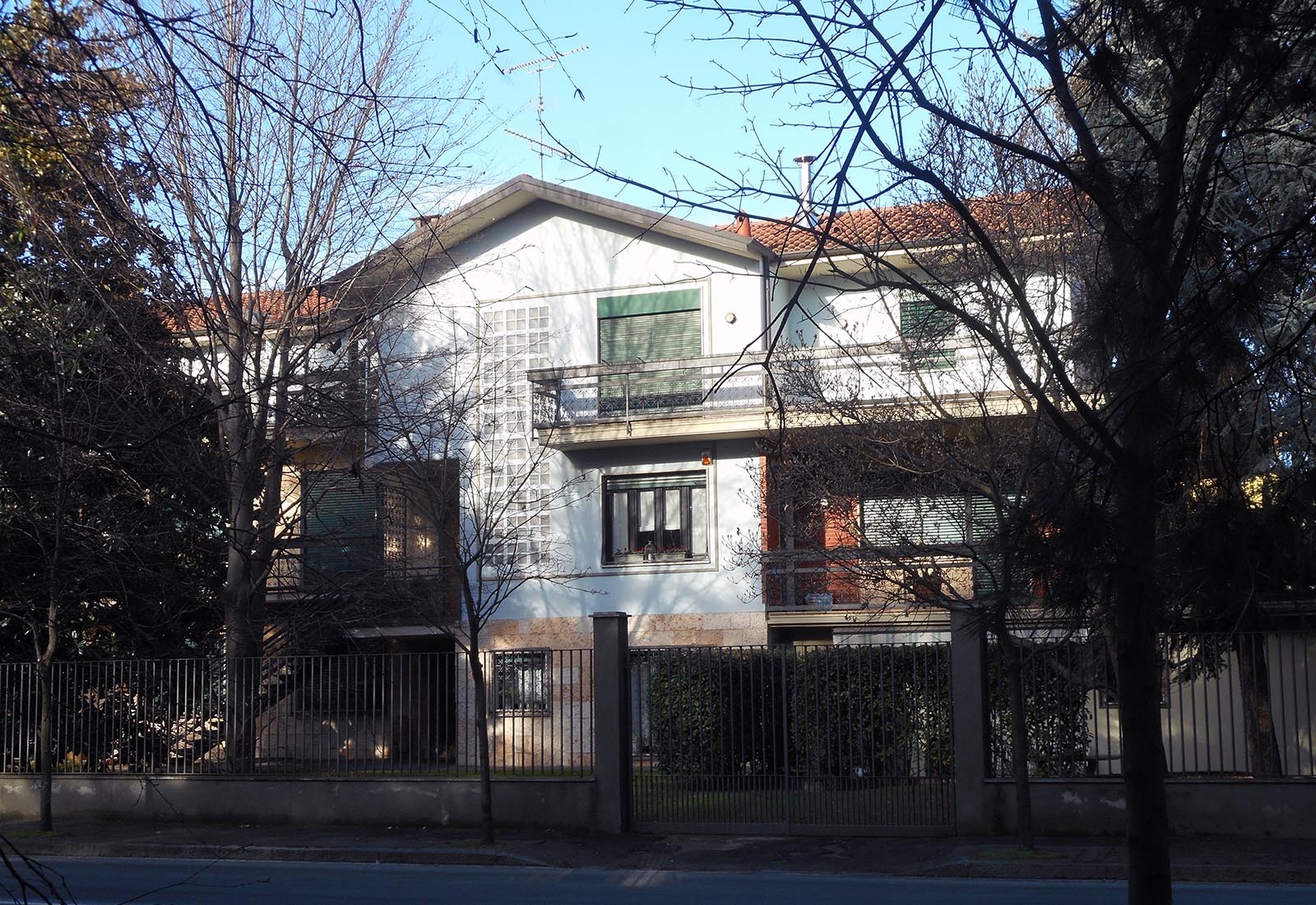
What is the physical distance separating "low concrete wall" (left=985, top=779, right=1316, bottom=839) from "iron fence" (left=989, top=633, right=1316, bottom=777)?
23 centimetres

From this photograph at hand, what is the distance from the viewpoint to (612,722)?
14406 millimetres

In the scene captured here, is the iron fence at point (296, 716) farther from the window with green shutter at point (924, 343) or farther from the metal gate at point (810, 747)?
the window with green shutter at point (924, 343)

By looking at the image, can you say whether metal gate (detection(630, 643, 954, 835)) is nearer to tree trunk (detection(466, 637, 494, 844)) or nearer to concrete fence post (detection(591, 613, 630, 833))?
concrete fence post (detection(591, 613, 630, 833))

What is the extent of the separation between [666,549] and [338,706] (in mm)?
8815

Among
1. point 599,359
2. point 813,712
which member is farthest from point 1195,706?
point 599,359

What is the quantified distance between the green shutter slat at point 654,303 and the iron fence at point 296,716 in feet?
28.2

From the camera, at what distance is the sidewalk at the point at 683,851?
459 inches

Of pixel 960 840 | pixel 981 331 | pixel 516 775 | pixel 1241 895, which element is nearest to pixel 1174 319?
pixel 981 331

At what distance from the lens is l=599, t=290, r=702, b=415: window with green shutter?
73.7ft

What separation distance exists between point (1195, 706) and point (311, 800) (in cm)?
1006

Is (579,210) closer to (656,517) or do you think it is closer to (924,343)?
(656,517)

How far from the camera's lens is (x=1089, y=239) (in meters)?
13.0

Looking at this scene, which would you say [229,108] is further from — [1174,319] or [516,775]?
[1174,319]

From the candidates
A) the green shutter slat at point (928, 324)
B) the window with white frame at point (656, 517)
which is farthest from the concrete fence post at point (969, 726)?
the window with white frame at point (656, 517)
